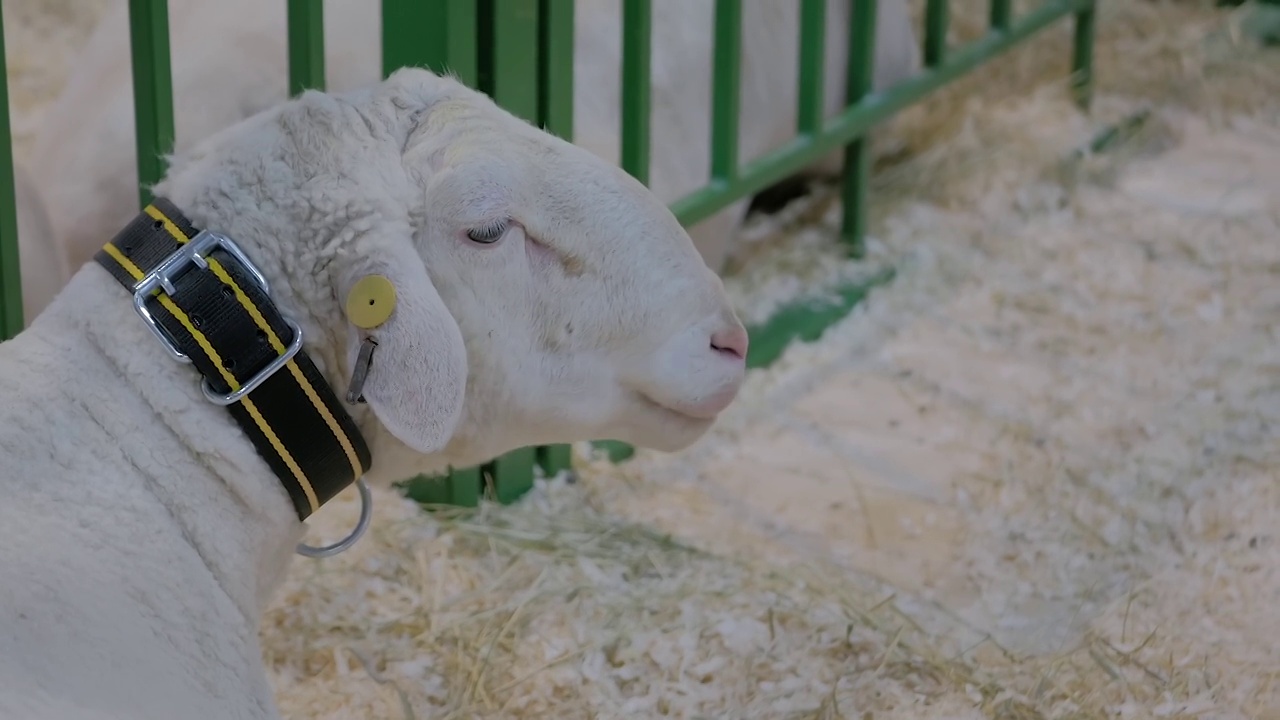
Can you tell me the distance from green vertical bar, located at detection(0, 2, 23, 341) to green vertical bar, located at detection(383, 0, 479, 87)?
59 cm

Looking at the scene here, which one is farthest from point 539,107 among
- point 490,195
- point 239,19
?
point 490,195

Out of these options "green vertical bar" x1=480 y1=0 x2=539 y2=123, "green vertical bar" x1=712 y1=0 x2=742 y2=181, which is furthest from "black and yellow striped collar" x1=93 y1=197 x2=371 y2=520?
"green vertical bar" x1=712 y1=0 x2=742 y2=181

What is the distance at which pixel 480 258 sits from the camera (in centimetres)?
184

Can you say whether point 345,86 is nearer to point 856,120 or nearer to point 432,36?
point 432,36

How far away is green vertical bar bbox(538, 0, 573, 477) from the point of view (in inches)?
116

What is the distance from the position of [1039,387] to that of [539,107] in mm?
1341

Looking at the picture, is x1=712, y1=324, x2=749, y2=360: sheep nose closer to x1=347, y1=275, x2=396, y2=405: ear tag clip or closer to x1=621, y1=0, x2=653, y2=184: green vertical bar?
x1=347, y1=275, x2=396, y2=405: ear tag clip

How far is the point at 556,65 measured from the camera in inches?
116

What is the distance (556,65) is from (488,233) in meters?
1.18

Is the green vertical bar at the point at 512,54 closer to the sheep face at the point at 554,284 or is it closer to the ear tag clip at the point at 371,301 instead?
the sheep face at the point at 554,284


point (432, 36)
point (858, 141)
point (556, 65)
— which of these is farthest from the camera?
point (858, 141)

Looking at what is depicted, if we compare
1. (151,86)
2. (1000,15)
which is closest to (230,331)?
(151,86)

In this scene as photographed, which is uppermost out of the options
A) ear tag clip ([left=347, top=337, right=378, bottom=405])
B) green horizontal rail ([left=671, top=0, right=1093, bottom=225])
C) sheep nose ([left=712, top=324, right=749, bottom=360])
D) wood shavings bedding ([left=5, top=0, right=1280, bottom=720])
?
ear tag clip ([left=347, top=337, right=378, bottom=405])

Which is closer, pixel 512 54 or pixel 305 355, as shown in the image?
A: pixel 305 355
